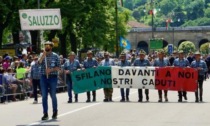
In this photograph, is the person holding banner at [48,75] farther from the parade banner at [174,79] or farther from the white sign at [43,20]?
the white sign at [43,20]

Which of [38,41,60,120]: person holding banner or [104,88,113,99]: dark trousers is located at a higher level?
[38,41,60,120]: person holding banner

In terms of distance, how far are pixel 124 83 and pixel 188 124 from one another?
9452 millimetres

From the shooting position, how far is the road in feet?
53.6

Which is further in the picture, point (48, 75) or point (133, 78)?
point (133, 78)

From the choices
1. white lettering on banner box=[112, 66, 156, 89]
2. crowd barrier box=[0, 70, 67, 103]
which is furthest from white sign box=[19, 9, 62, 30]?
white lettering on banner box=[112, 66, 156, 89]

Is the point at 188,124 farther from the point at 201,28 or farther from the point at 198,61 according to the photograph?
the point at 201,28

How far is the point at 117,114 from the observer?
18.5 metres

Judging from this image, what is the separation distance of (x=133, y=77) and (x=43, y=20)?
12968 mm

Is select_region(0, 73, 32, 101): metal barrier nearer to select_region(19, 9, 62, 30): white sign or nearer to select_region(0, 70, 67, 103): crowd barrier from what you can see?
select_region(0, 70, 67, 103): crowd barrier

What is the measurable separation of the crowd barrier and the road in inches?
88.8

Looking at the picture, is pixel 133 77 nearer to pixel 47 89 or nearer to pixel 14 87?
pixel 14 87

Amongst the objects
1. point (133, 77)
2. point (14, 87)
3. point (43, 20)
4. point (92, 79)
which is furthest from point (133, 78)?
point (43, 20)


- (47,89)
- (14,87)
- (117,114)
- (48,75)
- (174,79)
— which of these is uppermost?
(48,75)

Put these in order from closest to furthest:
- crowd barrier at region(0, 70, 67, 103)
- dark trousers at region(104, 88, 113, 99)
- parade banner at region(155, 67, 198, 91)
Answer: dark trousers at region(104, 88, 113, 99) → parade banner at region(155, 67, 198, 91) → crowd barrier at region(0, 70, 67, 103)
